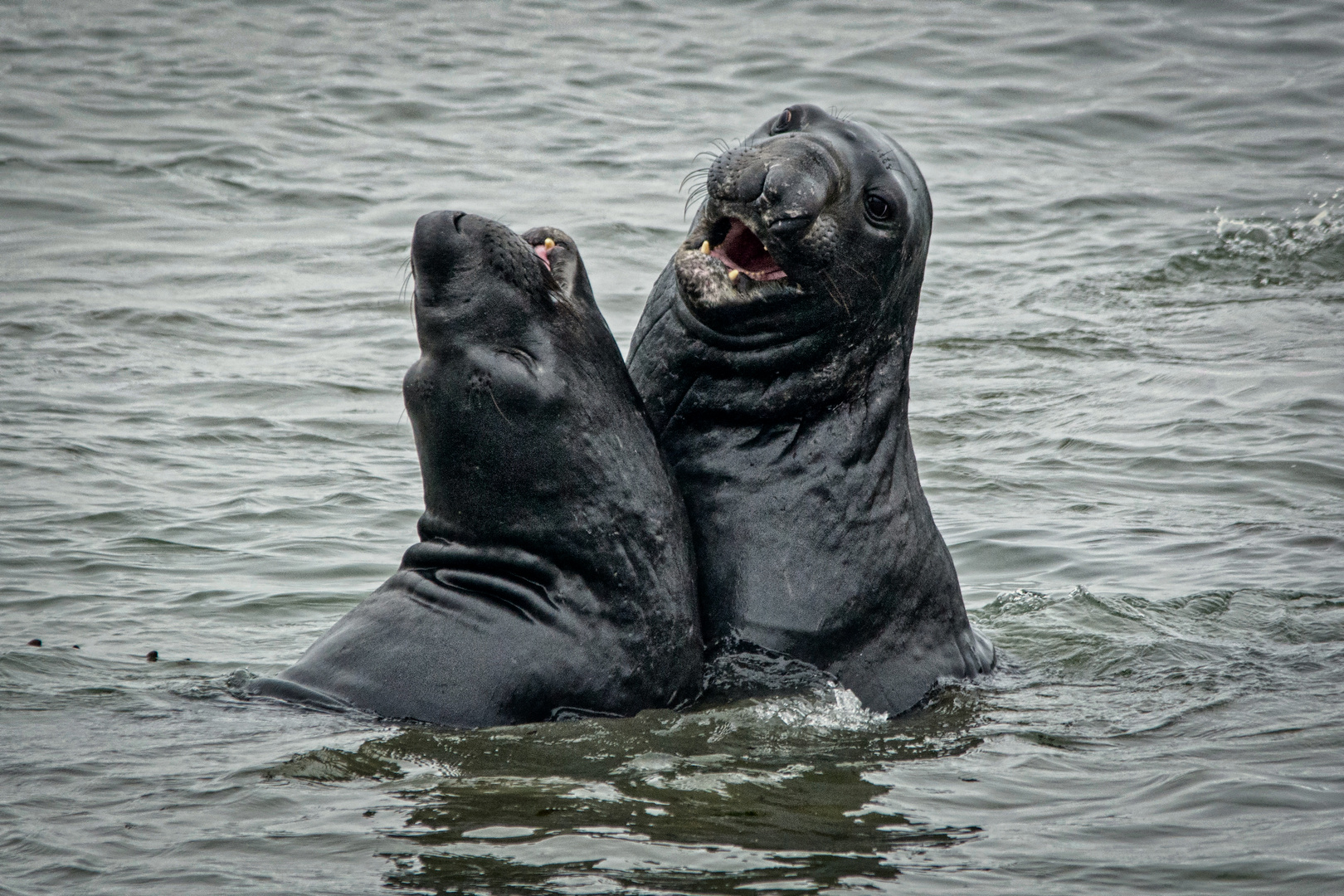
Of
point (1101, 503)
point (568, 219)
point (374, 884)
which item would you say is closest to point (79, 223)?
point (568, 219)

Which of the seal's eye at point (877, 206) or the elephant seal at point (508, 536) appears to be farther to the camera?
the seal's eye at point (877, 206)

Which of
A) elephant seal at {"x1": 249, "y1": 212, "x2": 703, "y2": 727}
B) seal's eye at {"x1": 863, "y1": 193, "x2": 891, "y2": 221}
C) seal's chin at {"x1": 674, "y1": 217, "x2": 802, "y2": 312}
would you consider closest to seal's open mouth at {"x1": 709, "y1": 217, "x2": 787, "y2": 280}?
seal's chin at {"x1": 674, "y1": 217, "x2": 802, "y2": 312}

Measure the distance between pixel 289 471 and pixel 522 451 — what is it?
4.96 meters

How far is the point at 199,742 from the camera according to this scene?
18.8 feet

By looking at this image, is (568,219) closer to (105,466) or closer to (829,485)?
(105,466)

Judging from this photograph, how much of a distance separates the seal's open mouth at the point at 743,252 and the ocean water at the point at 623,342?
1.56 m

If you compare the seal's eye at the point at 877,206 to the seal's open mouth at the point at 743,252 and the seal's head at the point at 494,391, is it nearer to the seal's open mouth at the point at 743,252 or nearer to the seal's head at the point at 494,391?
the seal's open mouth at the point at 743,252

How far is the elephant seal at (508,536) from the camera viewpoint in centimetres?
556

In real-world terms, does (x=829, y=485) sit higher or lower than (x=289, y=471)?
higher

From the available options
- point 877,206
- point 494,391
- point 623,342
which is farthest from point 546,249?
point 623,342

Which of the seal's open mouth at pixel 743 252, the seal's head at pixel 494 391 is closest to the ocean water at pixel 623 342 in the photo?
the seal's head at pixel 494 391

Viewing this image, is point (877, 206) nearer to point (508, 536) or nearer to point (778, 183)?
point (778, 183)

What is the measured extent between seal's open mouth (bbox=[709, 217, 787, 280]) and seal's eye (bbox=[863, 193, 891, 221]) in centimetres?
40

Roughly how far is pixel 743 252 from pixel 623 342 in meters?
6.19
